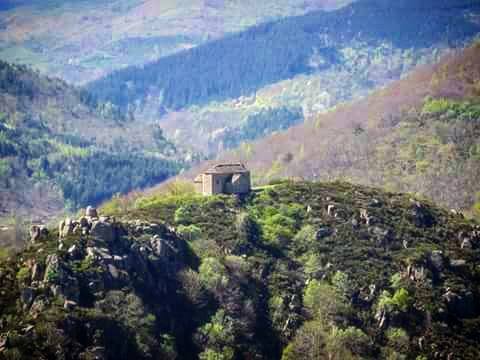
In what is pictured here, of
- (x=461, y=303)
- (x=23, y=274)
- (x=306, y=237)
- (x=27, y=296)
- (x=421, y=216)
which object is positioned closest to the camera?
(x=27, y=296)

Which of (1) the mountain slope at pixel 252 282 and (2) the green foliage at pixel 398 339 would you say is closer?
(1) the mountain slope at pixel 252 282

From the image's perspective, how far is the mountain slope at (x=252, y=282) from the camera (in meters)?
103

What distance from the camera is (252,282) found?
120125 millimetres

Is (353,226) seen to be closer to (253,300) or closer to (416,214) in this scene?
(416,214)

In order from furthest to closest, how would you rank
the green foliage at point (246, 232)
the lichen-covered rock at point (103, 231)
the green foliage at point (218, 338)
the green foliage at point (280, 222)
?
the green foliage at point (280, 222) → the green foliage at point (246, 232) → the lichen-covered rock at point (103, 231) → the green foliage at point (218, 338)

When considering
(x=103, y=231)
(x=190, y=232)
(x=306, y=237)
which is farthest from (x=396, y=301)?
(x=103, y=231)

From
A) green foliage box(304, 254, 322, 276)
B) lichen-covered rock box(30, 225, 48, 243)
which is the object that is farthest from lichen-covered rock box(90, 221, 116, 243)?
green foliage box(304, 254, 322, 276)

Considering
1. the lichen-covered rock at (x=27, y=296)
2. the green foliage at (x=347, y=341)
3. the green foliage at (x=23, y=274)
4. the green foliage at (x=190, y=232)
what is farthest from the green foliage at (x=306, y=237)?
the lichen-covered rock at (x=27, y=296)

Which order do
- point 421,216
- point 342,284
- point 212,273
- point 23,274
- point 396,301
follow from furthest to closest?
point 421,216 → point 342,284 → point 396,301 → point 212,273 → point 23,274

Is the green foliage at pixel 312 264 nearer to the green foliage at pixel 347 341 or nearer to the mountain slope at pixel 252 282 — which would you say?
the mountain slope at pixel 252 282

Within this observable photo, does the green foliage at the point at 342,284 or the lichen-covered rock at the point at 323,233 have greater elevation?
the lichen-covered rock at the point at 323,233

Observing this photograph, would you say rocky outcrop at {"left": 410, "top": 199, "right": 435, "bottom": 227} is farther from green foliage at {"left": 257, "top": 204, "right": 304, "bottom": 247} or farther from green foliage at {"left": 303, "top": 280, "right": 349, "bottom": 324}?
green foliage at {"left": 303, "top": 280, "right": 349, "bottom": 324}

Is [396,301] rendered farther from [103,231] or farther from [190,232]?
[103,231]

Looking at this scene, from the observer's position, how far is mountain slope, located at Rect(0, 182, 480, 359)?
102562mm
